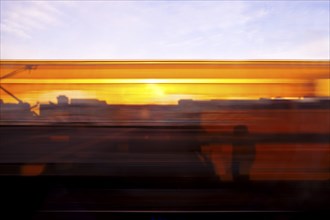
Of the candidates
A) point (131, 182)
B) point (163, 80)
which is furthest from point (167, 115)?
point (131, 182)

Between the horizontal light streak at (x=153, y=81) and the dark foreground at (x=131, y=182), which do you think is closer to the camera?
the dark foreground at (x=131, y=182)

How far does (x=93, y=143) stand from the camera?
18.1ft

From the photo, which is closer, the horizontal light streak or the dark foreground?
the dark foreground

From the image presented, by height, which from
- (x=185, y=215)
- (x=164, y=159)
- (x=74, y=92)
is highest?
(x=74, y=92)

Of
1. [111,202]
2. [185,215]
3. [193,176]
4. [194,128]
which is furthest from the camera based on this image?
[194,128]

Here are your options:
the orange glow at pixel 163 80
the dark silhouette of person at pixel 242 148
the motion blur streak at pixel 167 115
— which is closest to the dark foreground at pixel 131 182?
the motion blur streak at pixel 167 115

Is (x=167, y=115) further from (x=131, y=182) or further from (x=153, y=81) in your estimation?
(x=131, y=182)

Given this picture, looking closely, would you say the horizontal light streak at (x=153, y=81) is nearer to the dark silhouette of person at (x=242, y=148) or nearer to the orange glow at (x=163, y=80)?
the orange glow at (x=163, y=80)

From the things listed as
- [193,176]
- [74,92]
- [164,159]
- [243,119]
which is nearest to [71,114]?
[74,92]

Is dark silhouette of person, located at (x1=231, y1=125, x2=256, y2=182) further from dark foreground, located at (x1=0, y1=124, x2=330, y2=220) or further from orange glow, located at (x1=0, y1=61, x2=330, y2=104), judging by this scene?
orange glow, located at (x1=0, y1=61, x2=330, y2=104)

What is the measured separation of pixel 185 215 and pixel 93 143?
2288 mm

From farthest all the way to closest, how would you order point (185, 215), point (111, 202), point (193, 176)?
point (193, 176), point (111, 202), point (185, 215)

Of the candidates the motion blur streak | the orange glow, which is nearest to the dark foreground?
the motion blur streak

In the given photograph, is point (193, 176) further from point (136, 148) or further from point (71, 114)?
point (71, 114)
